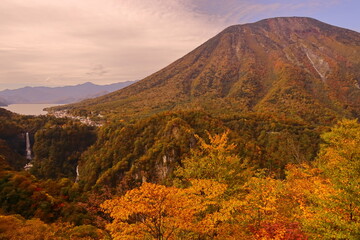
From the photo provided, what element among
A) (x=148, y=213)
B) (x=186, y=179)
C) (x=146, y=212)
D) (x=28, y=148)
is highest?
(x=146, y=212)

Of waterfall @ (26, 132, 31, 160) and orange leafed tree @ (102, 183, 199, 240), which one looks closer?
orange leafed tree @ (102, 183, 199, 240)

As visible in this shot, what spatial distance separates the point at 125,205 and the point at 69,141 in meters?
115

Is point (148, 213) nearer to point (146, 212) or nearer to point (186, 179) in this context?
point (146, 212)

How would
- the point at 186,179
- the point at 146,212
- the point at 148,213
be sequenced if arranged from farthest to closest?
the point at 186,179, the point at 148,213, the point at 146,212

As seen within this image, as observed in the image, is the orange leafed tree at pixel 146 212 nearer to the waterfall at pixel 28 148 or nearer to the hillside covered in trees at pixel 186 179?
the hillside covered in trees at pixel 186 179

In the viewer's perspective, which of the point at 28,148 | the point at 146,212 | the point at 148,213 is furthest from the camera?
the point at 28,148

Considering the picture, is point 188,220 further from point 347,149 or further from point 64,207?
point 347,149

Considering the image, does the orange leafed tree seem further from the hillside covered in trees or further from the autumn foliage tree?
the hillside covered in trees

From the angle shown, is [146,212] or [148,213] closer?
[146,212]

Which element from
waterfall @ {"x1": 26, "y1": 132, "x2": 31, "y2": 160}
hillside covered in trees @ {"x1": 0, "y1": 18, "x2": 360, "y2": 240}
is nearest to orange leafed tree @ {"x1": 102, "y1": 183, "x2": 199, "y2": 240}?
hillside covered in trees @ {"x1": 0, "y1": 18, "x2": 360, "y2": 240}

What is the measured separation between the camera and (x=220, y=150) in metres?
26.6

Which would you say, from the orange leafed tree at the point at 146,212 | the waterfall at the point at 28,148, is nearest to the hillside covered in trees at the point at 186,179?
the orange leafed tree at the point at 146,212

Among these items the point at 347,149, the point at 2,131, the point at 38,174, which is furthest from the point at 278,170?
the point at 2,131

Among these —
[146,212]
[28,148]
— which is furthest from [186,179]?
[28,148]
